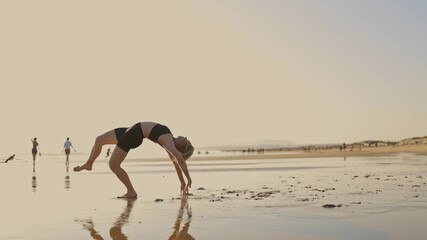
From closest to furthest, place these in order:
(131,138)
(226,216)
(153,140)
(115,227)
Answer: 1. (115,227)
2. (226,216)
3. (153,140)
4. (131,138)

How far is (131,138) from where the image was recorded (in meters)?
11.6

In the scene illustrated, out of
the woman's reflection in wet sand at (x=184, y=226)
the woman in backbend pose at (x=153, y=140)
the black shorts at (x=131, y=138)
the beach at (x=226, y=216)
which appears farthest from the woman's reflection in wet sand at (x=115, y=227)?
the black shorts at (x=131, y=138)

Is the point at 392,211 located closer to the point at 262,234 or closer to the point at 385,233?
the point at 385,233

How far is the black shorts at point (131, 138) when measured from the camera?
1157 cm

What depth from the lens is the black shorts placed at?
38.0 ft

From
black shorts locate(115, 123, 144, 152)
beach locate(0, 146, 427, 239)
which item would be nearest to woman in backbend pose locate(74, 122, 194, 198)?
black shorts locate(115, 123, 144, 152)

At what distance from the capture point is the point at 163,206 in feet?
32.1

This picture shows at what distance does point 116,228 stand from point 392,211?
4.36 metres

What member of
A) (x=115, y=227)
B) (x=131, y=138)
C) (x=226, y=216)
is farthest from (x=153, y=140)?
(x=115, y=227)

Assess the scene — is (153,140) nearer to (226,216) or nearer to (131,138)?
(131,138)

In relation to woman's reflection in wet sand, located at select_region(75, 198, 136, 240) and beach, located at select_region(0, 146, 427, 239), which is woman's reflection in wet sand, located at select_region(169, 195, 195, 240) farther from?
woman's reflection in wet sand, located at select_region(75, 198, 136, 240)

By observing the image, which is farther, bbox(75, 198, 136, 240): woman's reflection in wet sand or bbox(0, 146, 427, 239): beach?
bbox(0, 146, 427, 239): beach

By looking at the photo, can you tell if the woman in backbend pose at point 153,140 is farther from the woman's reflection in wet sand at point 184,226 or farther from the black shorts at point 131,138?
the woman's reflection in wet sand at point 184,226

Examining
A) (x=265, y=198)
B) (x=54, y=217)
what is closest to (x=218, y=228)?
(x=54, y=217)
